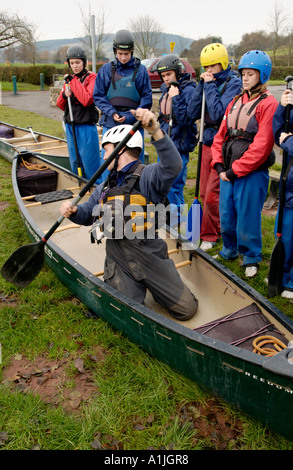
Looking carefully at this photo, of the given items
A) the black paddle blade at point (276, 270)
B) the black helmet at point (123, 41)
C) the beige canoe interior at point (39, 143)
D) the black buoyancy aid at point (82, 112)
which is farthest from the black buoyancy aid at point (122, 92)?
the beige canoe interior at point (39, 143)

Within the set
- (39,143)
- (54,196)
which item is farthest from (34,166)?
(39,143)

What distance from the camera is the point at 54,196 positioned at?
634 centimetres

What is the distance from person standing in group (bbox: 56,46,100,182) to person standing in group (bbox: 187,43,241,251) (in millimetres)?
2205

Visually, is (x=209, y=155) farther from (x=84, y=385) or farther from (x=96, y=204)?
(x=84, y=385)

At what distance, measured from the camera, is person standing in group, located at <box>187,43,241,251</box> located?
4.73 metres

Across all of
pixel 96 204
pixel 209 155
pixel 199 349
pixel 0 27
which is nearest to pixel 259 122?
pixel 209 155

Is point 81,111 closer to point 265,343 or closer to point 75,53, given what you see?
point 75,53

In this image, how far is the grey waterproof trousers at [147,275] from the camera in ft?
11.5

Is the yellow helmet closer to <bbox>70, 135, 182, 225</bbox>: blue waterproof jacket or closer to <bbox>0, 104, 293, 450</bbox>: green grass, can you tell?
<bbox>70, 135, 182, 225</bbox>: blue waterproof jacket

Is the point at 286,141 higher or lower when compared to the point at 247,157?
higher

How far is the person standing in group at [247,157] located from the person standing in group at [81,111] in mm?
2908

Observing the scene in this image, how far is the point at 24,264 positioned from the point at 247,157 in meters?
2.71

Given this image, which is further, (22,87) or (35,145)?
(22,87)

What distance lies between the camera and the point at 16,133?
Answer: 431 inches
